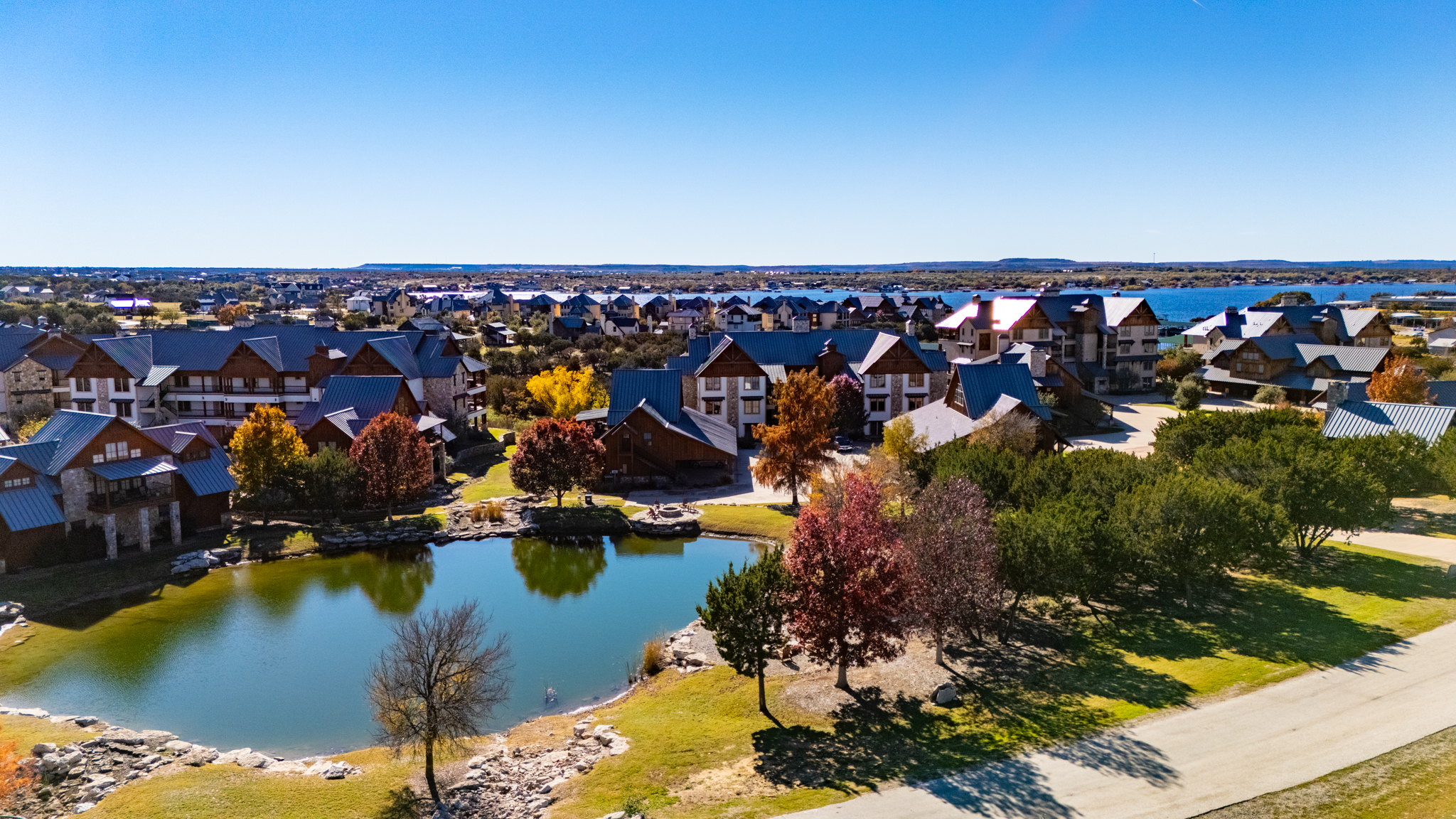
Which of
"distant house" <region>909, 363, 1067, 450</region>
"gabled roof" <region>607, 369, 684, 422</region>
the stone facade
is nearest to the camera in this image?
"distant house" <region>909, 363, 1067, 450</region>

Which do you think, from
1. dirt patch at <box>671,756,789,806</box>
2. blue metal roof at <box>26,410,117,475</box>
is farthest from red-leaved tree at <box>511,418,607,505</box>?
dirt patch at <box>671,756,789,806</box>

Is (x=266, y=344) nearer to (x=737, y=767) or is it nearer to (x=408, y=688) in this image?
(x=408, y=688)

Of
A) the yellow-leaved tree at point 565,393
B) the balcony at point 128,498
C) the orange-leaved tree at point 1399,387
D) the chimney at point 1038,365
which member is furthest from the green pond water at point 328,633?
the orange-leaved tree at point 1399,387

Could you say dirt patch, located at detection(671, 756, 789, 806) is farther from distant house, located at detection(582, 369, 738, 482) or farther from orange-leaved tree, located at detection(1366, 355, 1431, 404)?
orange-leaved tree, located at detection(1366, 355, 1431, 404)

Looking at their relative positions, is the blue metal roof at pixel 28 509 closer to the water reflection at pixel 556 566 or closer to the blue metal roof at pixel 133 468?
the blue metal roof at pixel 133 468

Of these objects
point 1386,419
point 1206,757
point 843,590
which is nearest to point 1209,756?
point 1206,757

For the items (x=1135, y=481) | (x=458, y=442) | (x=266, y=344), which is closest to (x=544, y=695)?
(x=1135, y=481)

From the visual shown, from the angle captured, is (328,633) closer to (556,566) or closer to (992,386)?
(556,566)

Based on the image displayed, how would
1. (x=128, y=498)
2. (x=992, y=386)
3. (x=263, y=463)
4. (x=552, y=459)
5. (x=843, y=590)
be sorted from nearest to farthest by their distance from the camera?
1. (x=843, y=590)
2. (x=128, y=498)
3. (x=263, y=463)
4. (x=552, y=459)
5. (x=992, y=386)
